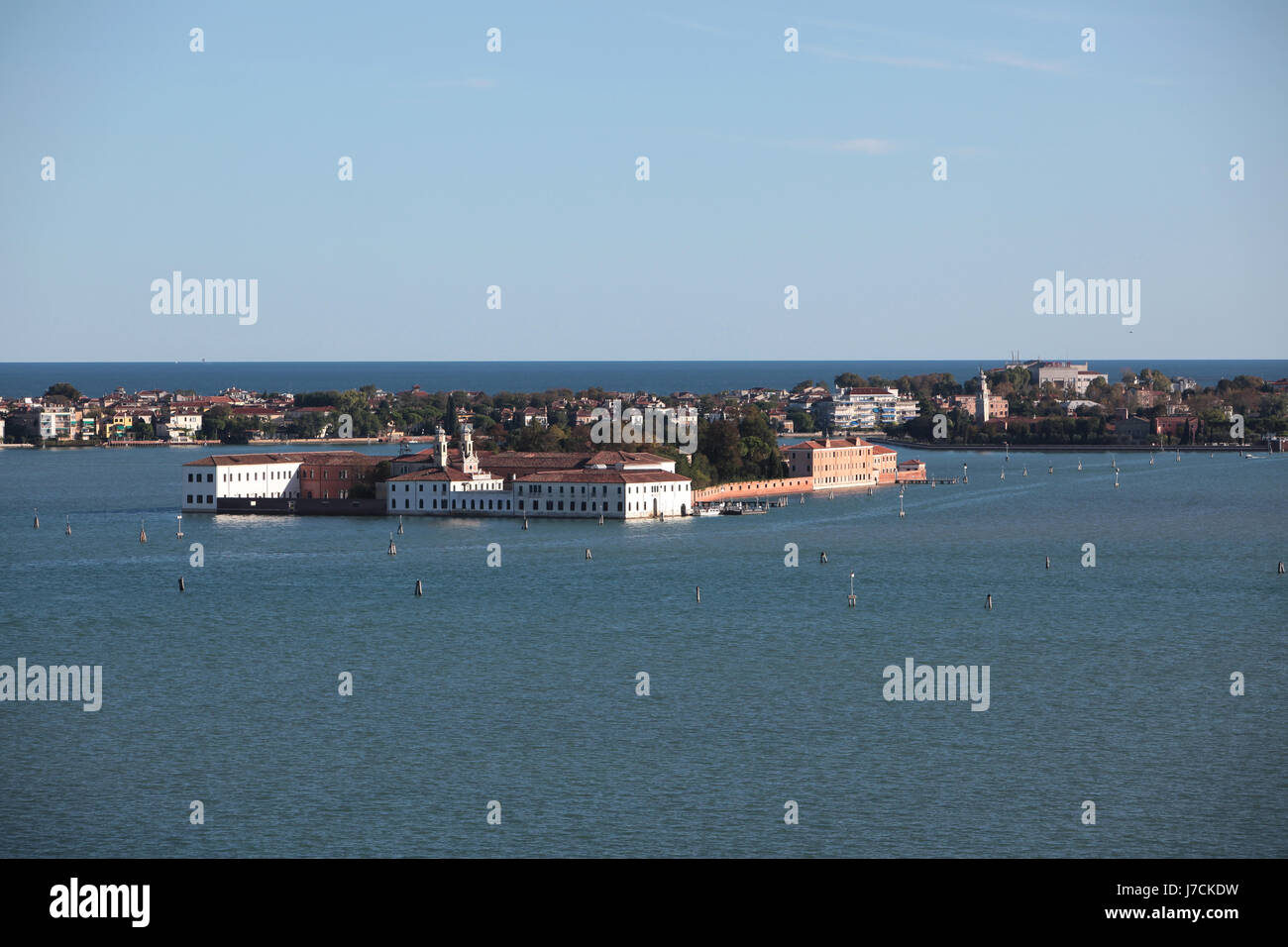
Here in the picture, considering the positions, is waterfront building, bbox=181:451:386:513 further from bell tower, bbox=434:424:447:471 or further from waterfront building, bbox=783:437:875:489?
waterfront building, bbox=783:437:875:489

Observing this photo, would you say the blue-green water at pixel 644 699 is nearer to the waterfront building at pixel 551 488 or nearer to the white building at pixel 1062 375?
the waterfront building at pixel 551 488

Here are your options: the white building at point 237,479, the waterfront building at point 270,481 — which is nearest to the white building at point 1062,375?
the waterfront building at point 270,481

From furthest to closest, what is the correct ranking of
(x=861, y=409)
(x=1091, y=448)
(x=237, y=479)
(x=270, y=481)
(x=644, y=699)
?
(x=861, y=409) < (x=1091, y=448) < (x=270, y=481) < (x=237, y=479) < (x=644, y=699)

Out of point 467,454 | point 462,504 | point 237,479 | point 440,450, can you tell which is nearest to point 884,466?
point 467,454

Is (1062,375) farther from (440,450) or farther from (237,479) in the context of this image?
(237,479)

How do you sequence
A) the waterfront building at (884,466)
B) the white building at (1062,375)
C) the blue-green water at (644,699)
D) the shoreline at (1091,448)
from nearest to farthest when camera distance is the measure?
the blue-green water at (644,699) → the waterfront building at (884,466) → the shoreline at (1091,448) → the white building at (1062,375)

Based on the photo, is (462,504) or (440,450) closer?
(462,504)

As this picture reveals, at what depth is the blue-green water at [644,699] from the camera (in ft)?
43.6

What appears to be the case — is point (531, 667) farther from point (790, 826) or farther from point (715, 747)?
point (790, 826)

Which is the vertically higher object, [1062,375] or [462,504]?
[1062,375]

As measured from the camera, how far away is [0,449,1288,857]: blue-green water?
13297 millimetres

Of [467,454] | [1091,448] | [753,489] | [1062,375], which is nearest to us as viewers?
[467,454]

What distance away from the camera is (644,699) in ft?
58.4
